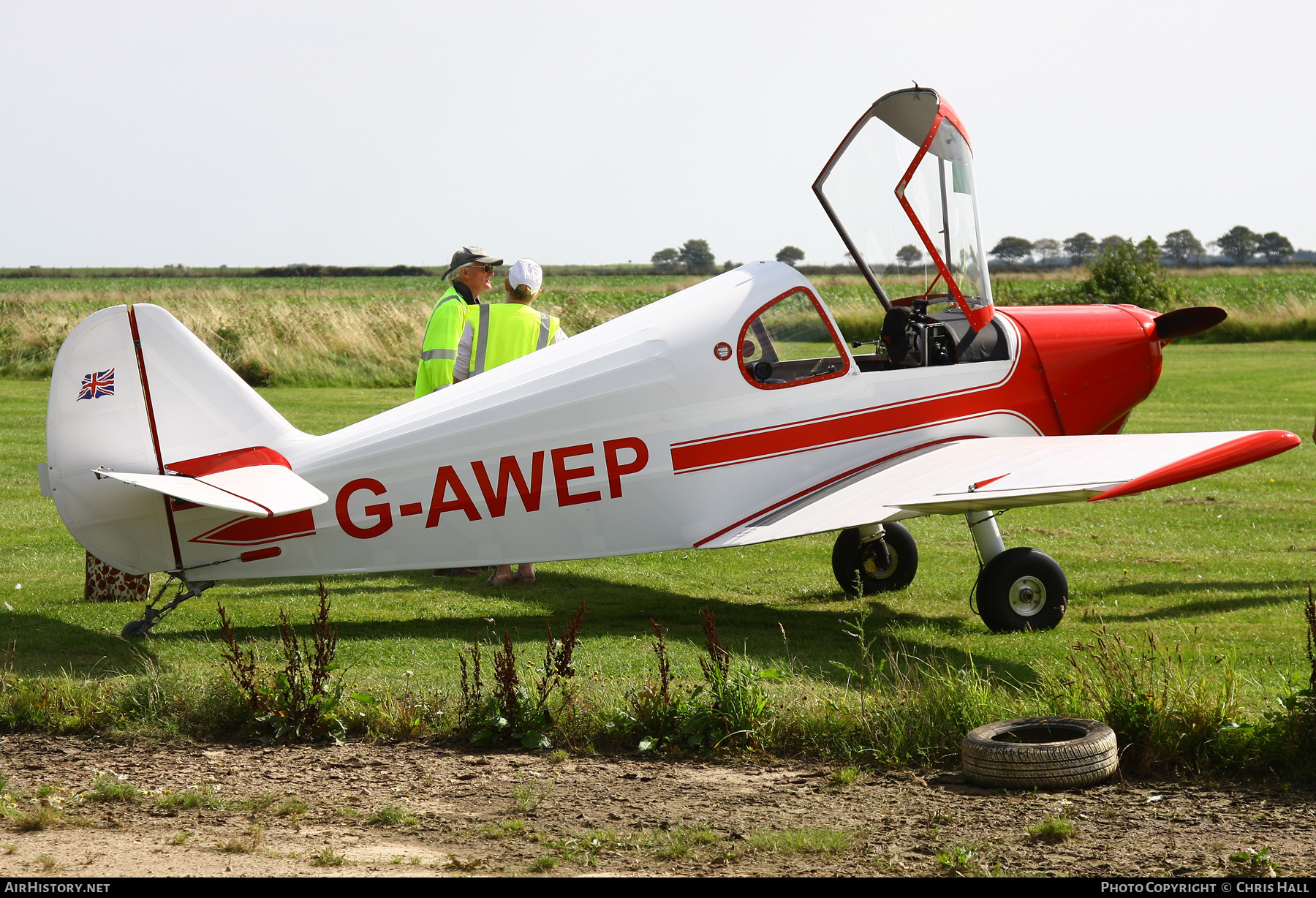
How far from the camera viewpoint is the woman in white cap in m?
9.02

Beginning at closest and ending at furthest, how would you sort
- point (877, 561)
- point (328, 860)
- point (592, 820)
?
point (328, 860), point (592, 820), point (877, 561)

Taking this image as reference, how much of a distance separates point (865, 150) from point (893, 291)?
43.7 inches

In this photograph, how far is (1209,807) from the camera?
430 centimetres

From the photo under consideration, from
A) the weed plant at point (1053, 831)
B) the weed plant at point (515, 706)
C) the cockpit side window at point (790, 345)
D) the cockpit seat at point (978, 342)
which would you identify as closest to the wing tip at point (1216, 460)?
the cockpit seat at point (978, 342)

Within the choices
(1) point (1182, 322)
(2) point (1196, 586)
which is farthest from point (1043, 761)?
(1) point (1182, 322)

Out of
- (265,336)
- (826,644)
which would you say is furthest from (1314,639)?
(265,336)

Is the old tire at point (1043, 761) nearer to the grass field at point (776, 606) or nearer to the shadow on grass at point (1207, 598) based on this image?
the grass field at point (776, 606)

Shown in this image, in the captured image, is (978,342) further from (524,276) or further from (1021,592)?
(524,276)

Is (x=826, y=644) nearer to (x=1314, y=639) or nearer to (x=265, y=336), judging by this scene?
(x=1314, y=639)

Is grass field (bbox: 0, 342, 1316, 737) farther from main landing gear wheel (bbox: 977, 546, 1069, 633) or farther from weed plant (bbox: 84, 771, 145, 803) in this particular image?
weed plant (bbox: 84, 771, 145, 803)

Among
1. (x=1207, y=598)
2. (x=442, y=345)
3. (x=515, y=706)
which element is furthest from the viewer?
(x=442, y=345)

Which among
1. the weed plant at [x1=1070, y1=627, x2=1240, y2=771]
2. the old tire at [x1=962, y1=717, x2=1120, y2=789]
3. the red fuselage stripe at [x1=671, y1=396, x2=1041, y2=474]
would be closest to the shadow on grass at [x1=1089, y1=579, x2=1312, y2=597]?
the red fuselage stripe at [x1=671, y1=396, x2=1041, y2=474]

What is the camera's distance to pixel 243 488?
20.9 feet

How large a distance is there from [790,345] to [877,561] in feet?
6.74
